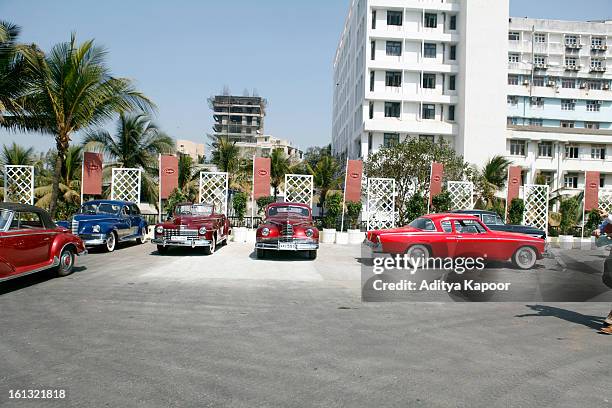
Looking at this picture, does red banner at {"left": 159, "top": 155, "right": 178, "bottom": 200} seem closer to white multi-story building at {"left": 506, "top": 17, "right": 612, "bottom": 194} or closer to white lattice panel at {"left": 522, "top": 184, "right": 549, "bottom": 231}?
white lattice panel at {"left": 522, "top": 184, "right": 549, "bottom": 231}

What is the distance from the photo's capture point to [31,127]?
16.7 metres

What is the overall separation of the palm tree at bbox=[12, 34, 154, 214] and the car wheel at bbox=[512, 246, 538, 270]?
16.0 metres

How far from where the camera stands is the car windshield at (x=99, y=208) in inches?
591

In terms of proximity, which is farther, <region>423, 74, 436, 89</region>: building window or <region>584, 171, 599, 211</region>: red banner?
<region>423, 74, 436, 89</region>: building window

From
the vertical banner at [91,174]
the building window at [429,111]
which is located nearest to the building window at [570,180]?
the building window at [429,111]

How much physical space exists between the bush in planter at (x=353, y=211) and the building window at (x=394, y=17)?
85.1 ft

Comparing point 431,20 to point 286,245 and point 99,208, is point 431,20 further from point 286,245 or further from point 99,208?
point 99,208

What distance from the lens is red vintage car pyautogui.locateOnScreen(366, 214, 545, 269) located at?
11180 millimetres

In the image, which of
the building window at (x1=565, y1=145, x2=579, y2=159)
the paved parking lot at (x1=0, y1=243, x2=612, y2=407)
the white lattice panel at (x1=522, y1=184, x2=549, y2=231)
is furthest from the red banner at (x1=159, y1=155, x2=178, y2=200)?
the building window at (x1=565, y1=145, x2=579, y2=159)

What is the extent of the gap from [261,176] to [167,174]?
4086 millimetres

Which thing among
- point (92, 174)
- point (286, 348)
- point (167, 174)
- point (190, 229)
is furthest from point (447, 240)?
point (92, 174)

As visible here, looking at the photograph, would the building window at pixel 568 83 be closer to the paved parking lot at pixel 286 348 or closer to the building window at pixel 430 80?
the building window at pixel 430 80

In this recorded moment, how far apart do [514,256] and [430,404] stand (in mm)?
9355

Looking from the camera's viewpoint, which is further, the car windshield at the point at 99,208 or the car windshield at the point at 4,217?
the car windshield at the point at 99,208
